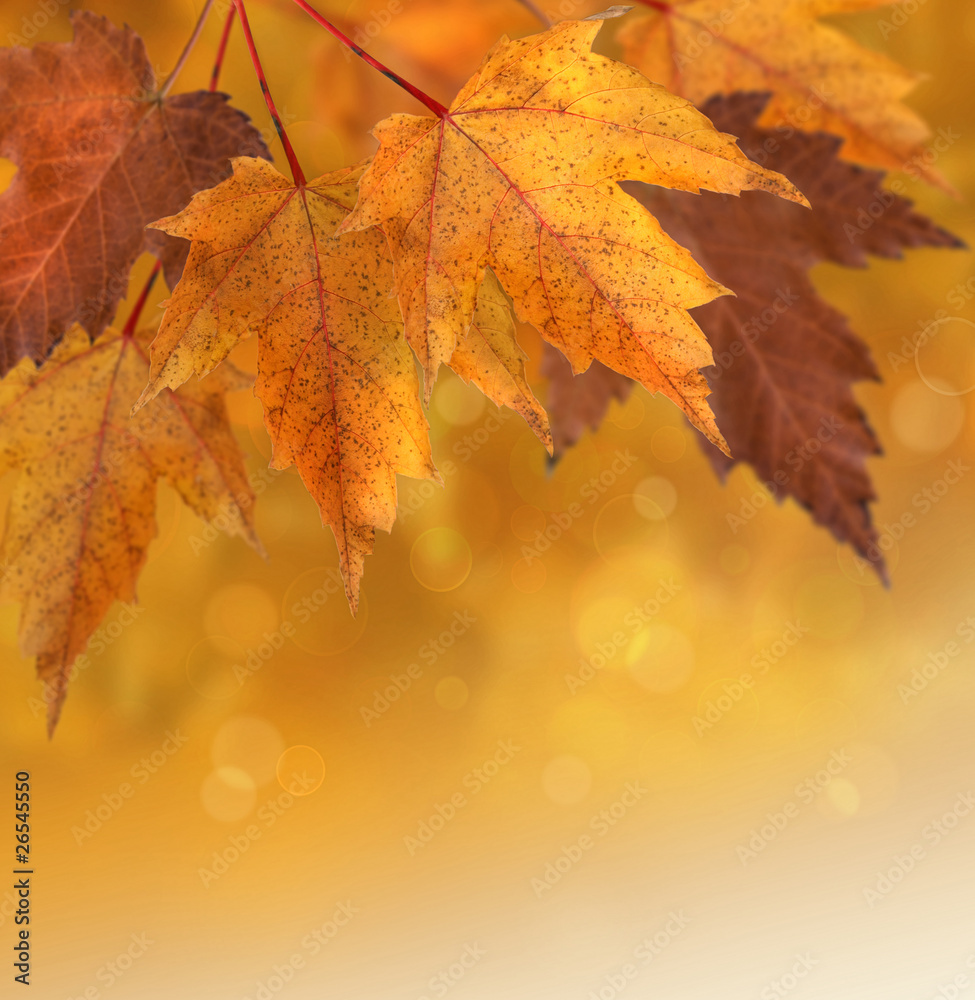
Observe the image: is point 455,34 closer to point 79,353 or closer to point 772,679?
point 79,353

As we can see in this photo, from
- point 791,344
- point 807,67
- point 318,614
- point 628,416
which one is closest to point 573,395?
point 791,344

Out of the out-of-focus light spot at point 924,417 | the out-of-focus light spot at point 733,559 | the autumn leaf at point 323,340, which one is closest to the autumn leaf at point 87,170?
the autumn leaf at point 323,340

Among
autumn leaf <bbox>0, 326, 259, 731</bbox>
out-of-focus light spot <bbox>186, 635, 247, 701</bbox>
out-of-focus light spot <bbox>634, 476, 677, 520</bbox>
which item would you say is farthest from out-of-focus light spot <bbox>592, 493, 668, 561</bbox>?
autumn leaf <bbox>0, 326, 259, 731</bbox>

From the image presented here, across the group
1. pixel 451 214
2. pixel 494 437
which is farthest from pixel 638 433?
pixel 451 214

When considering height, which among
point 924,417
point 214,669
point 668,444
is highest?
point 924,417

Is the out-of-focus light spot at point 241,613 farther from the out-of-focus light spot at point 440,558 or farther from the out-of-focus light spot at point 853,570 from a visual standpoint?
the out-of-focus light spot at point 853,570

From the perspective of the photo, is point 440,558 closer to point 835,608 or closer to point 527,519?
point 527,519

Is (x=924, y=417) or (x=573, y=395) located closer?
(x=573, y=395)
